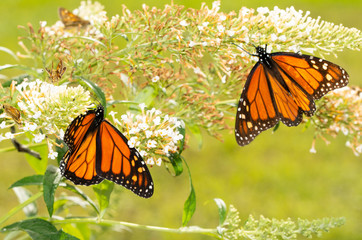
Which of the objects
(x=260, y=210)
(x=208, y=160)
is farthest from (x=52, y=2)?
(x=260, y=210)

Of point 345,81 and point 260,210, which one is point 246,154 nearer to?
point 260,210

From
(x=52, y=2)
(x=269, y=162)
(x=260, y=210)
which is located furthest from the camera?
(x=52, y=2)

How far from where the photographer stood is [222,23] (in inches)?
59.6

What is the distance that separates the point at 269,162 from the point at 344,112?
10.2 ft

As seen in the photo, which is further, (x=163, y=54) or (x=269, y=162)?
(x=269, y=162)

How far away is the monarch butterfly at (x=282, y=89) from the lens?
1662 millimetres

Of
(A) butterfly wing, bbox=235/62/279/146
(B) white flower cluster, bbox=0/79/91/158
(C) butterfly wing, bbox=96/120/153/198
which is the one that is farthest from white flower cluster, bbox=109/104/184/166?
(A) butterfly wing, bbox=235/62/279/146

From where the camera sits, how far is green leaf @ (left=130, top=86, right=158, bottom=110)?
168 cm

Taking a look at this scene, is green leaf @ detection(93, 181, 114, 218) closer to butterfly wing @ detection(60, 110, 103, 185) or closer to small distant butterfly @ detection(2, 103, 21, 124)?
butterfly wing @ detection(60, 110, 103, 185)

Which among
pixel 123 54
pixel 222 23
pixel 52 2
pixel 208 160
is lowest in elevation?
pixel 123 54

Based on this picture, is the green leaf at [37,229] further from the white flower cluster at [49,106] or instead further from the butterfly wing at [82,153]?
the white flower cluster at [49,106]

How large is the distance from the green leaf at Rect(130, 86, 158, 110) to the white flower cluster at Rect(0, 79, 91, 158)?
0.36 meters

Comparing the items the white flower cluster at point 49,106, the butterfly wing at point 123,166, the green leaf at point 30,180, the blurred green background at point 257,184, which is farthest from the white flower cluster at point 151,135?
the blurred green background at point 257,184

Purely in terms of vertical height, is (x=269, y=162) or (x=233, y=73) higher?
(x=269, y=162)
